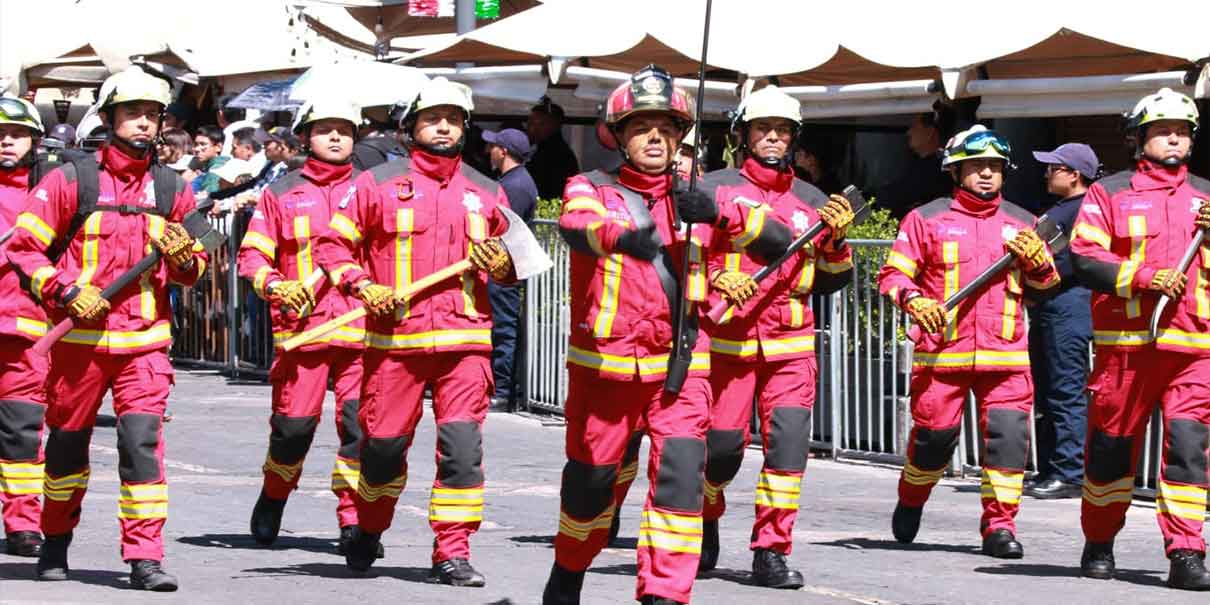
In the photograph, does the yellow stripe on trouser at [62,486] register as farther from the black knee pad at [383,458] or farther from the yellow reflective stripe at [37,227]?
the black knee pad at [383,458]

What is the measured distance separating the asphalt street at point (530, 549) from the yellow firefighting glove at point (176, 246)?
49.3 inches

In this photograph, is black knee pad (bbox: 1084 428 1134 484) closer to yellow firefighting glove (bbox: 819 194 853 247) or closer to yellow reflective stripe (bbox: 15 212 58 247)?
yellow firefighting glove (bbox: 819 194 853 247)

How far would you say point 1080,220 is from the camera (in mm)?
10406

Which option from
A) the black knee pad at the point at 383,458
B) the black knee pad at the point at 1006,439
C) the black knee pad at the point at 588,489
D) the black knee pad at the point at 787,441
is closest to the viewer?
the black knee pad at the point at 588,489

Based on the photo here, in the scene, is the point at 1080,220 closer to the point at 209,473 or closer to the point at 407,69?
the point at 209,473

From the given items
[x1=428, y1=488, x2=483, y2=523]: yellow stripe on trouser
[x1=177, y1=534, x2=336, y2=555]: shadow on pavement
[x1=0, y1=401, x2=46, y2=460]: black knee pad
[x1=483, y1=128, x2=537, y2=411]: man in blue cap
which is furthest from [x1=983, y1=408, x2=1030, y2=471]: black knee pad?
[x1=483, y1=128, x2=537, y2=411]: man in blue cap

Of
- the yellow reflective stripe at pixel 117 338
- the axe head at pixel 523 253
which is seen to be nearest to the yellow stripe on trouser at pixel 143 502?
the yellow reflective stripe at pixel 117 338

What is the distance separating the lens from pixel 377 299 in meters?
9.74

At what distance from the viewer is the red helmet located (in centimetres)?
834

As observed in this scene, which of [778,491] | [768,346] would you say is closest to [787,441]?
[778,491]

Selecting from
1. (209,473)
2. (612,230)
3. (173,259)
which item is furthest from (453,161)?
(209,473)

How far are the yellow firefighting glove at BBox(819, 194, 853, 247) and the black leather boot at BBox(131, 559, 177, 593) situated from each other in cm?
292

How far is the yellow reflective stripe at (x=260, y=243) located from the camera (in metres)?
11.0

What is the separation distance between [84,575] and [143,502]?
647 mm
